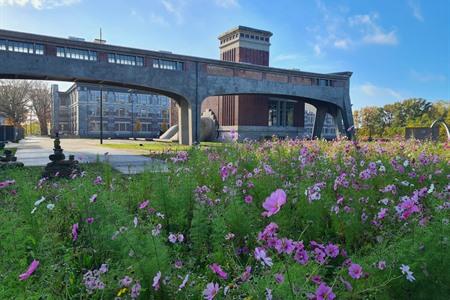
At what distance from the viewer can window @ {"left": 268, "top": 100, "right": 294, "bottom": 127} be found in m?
46.2

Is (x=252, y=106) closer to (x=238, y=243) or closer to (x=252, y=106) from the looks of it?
(x=252, y=106)

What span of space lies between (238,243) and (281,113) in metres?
45.2

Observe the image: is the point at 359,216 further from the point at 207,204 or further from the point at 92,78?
the point at 92,78

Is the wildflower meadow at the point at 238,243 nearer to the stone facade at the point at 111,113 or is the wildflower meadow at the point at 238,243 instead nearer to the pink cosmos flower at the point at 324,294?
the pink cosmos flower at the point at 324,294

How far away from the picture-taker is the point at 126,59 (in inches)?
1102

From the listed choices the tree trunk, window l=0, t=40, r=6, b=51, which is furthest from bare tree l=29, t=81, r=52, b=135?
window l=0, t=40, r=6, b=51

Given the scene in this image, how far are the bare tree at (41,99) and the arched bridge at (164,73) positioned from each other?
151 ft

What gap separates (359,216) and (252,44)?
1831 inches

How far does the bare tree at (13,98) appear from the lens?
189 feet

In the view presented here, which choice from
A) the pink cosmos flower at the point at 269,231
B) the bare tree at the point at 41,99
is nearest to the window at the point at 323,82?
the pink cosmos flower at the point at 269,231

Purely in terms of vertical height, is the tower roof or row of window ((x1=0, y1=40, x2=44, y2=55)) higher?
the tower roof

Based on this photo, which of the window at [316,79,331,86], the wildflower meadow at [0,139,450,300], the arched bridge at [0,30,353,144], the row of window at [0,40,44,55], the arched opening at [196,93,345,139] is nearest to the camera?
the wildflower meadow at [0,139,450,300]

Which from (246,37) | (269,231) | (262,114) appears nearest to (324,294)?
(269,231)

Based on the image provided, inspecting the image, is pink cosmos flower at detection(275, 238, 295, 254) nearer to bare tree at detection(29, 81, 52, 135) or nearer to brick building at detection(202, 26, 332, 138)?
brick building at detection(202, 26, 332, 138)
